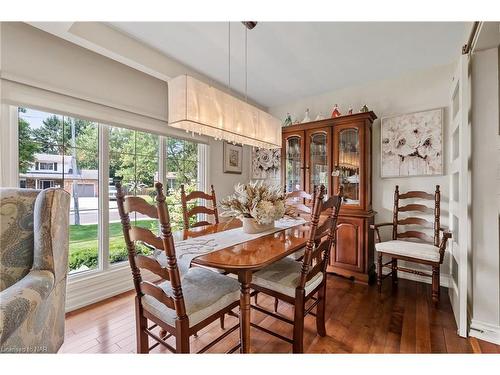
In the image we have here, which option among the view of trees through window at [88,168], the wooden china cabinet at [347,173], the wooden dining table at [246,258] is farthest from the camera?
the wooden china cabinet at [347,173]

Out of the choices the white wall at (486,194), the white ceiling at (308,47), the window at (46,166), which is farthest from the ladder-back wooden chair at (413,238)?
the window at (46,166)

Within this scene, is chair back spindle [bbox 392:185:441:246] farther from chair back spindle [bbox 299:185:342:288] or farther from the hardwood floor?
chair back spindle [bbox 299:185:342:288]

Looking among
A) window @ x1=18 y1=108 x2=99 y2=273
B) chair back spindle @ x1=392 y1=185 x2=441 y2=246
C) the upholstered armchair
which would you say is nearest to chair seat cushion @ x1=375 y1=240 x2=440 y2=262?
chair back spindle @ x1=392 y1=185 x2=441 y2=246

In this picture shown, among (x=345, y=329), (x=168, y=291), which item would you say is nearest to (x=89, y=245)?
(x=168, y=291)

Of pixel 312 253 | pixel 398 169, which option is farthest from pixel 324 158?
pixel 312 253

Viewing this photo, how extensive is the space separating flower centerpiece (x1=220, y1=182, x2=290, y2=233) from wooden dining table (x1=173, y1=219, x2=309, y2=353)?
5.2 inches

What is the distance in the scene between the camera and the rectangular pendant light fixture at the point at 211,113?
1436 mm

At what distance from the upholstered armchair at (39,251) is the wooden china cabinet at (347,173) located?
8.09ft

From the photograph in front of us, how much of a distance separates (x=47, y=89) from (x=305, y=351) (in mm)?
2531

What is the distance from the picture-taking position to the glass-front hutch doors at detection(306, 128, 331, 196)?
2855 millimetres

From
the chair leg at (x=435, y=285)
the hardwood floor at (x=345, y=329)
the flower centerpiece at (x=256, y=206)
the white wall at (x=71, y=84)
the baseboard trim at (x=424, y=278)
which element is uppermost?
the white wall at (x=71, y=84)

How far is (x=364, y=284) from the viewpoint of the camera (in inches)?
97.3

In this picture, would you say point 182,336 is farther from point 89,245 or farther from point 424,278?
point 424,278

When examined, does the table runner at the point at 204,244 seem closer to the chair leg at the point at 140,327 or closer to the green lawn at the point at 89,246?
the chair leg at the point at 140,327
